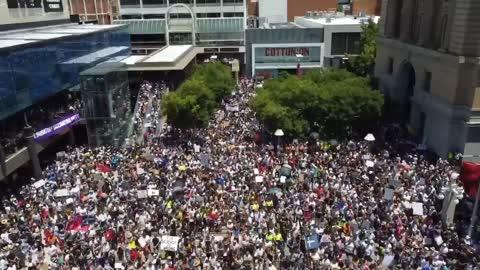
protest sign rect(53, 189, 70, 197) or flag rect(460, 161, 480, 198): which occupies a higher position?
flag rect(460, 161, 480, 198)

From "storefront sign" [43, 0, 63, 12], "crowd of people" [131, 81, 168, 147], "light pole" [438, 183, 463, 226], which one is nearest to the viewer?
"light pole" [438, 183, 463, 226]

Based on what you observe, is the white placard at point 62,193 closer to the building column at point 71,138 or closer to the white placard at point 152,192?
the white placard at point 152,192

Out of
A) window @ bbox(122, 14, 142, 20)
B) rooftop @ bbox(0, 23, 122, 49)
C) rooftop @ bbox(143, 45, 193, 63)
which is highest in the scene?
window @ bbox(122, 14, 142, 20)

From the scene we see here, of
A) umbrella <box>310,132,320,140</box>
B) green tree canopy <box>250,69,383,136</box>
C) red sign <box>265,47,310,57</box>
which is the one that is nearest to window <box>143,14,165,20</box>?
red sign <box>265,47,310,57</box>

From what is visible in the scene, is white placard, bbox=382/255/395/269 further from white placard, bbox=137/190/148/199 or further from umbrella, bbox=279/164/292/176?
white placard, bbox=137/190/148/199

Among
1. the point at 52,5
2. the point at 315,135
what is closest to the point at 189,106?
the point at 315,135

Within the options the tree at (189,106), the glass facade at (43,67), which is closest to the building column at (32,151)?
the glass facade at (43,67)

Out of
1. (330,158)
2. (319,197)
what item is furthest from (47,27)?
(319,197)

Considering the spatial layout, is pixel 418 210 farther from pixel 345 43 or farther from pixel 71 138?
pixel 345 43
